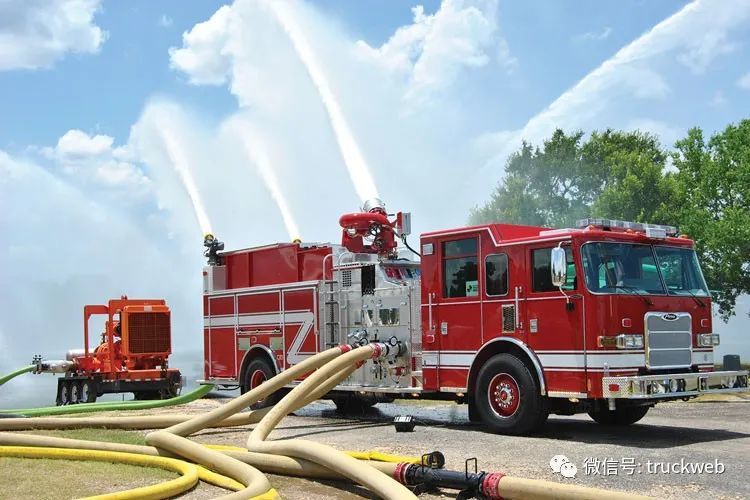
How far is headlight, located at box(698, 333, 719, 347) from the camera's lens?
12391mm

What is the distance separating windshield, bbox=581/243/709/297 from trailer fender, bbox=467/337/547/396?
126cm

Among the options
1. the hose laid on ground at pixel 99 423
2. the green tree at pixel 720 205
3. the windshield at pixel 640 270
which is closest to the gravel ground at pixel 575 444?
the hose laid on ground at pixel 99 423

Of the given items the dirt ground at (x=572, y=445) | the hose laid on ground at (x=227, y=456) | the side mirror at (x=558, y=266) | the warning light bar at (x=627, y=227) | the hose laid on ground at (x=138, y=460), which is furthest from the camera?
the warning light bar at (x=627, y=227)

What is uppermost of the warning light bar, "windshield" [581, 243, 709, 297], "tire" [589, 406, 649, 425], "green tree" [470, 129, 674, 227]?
"green tree" [470, 129, 674, 227]

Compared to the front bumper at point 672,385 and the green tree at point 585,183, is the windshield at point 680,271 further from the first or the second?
the green tree at point 585,183

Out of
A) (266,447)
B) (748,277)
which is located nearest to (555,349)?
(266,447)

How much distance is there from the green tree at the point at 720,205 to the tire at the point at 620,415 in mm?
16696

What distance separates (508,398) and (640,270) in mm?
2478

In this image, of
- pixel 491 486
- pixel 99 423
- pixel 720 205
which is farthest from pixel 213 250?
pixel 720 205

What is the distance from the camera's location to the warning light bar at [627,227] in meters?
12.0

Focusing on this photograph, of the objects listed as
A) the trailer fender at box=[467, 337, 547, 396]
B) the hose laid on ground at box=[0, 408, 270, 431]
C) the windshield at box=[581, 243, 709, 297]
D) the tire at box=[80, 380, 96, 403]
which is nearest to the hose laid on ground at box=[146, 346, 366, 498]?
the hose laid on ground at box=[0, 408, 270, 431]

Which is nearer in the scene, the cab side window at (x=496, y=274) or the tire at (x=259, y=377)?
the cab side window at (x=496, y=274)

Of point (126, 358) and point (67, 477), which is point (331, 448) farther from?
point (126, 358)

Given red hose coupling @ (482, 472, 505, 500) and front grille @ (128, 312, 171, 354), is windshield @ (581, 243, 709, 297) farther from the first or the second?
front grille @ (128, 312, 171, 354)
